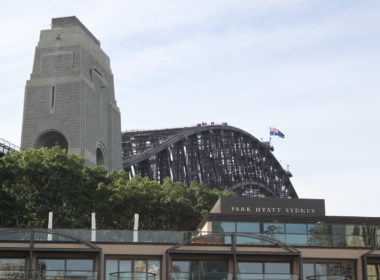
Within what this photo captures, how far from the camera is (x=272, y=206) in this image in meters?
54.4

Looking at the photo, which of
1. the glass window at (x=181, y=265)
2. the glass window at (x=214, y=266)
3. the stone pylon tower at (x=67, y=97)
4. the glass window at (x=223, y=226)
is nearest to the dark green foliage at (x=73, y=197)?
the stone pylon tower at (x=67, y=97)

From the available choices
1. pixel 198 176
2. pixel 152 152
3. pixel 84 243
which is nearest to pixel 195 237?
pixel 84 243

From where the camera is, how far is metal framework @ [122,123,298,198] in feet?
519

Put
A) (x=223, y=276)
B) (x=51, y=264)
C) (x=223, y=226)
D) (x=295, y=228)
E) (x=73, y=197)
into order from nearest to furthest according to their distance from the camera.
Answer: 1. (x=223, y=276)
2. (x=51, y=264)
3. (x=295, y=228)
4. (x=223, y=226)
5. (x=73, y=197)

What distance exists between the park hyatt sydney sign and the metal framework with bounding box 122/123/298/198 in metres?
94.0

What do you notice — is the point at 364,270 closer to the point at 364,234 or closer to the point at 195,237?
the point at 364,234

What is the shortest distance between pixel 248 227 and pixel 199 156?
123175mm

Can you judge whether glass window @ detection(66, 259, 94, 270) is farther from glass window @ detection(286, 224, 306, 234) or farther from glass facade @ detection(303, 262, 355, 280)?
glass facade @ detection(303, 262, 355, 280)

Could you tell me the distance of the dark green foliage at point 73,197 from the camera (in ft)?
271

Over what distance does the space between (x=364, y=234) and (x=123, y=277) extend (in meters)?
12.6

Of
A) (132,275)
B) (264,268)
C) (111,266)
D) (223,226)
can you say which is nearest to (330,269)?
(264,268)

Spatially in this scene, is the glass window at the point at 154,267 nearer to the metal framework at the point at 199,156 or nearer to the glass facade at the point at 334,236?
the glass facade at the point at 334,236

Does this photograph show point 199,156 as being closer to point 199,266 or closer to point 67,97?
point 67,97

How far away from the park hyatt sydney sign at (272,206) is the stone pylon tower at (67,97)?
51992mm
